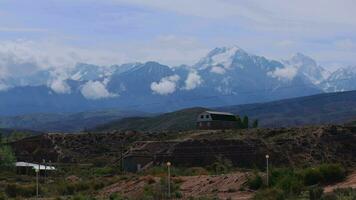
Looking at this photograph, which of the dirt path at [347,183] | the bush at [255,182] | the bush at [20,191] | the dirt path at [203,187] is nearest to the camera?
the dirt path at [347,183]

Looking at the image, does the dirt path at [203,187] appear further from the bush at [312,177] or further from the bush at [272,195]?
the bush at [312,177]

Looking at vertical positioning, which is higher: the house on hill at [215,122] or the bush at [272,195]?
the house on hill at [215,122]

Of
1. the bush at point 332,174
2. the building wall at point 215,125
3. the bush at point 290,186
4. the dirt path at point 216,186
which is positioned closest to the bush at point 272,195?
the bush at point 290,186

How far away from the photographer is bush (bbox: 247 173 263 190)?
5292cm

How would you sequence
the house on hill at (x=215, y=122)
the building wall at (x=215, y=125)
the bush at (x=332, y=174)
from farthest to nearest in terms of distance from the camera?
1. the house on hill at (x=215, y=122)
2. the building wall at (x=215, y=125)
3. the bush at (x=332, y=174)

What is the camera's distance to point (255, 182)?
53.2 m

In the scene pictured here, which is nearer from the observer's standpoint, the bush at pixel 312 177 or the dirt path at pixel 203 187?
the dirt path at pixel 203 187

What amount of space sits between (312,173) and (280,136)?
Result: 6212 cm

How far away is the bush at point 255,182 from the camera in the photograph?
52.9m

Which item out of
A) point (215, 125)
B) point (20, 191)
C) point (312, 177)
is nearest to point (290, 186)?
point (312, 177)

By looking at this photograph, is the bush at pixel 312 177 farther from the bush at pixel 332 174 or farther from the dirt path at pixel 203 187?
the dirt path at pixel 203 187

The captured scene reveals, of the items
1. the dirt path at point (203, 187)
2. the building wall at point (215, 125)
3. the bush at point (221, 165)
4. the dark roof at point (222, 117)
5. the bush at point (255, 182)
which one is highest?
the dark roof at point (222, 117)

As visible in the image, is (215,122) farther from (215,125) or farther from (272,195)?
(272,195)

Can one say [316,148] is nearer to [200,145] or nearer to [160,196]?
[200,145]
